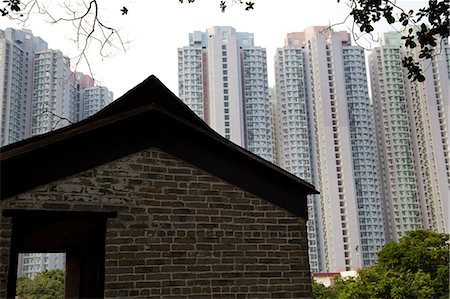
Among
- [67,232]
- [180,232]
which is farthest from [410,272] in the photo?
[180,232]

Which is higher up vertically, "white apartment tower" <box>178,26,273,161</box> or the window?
"white apartment tower" <box>178,26,273,161</box>

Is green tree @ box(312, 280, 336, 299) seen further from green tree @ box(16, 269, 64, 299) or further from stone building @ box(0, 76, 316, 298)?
stone building @ box(0, 76, 316, 298)

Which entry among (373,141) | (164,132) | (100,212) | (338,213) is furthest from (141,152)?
(373,141)

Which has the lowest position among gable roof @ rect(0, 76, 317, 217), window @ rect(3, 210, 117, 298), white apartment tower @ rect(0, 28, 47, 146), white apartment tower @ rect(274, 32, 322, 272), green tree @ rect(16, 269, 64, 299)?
green tree @ rect(16, 269, 64, 299)

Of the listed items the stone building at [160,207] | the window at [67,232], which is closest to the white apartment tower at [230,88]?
the window at [67,232]

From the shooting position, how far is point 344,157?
2183 inches

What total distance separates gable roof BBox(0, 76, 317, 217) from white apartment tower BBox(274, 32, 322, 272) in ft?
165

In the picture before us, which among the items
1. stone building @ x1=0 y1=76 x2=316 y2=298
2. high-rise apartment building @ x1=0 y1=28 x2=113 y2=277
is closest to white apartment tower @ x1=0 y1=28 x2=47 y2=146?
high-rise apartment building @ x1=0 y1=28 x2=113 y2=277

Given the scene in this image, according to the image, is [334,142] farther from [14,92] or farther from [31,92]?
[14,92]

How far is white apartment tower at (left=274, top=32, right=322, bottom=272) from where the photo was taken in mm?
58062

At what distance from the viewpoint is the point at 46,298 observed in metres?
25.9

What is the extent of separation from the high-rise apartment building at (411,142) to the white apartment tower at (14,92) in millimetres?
40696

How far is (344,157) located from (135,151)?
2040 inches

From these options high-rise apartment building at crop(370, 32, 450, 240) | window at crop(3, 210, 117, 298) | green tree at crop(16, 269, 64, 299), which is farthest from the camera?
high-rise apartment building at crop(370, 32, 450, 240)
